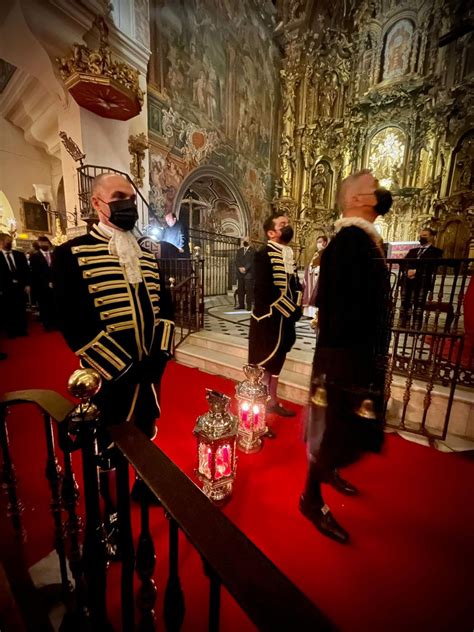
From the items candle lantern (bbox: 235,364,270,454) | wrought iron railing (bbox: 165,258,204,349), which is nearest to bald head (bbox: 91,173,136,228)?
candle lantern (bbox: 235,364,270,454)

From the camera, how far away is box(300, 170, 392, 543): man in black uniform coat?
1500 millimetres

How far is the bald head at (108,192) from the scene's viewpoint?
5.20 feet

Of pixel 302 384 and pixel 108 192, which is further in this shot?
pixel 302 384

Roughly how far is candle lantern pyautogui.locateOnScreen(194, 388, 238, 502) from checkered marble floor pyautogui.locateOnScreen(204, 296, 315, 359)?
2.65m

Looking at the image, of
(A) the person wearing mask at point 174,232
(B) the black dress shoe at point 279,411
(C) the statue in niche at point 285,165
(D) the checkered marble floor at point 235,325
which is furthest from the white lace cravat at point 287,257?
(C) the statue in niche at point 285,165

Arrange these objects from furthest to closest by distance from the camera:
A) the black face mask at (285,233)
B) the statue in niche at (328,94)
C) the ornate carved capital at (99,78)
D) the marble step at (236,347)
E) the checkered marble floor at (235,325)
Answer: the statue in niche at (328,94) < the ornate carved capital at (99,78) < the checkered marble floor at (235,325) < the marble step at (236,347) < the black face mask at (285,233)

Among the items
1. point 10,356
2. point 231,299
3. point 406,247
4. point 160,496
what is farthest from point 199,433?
point 406,247

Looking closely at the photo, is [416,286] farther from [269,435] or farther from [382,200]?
[269,435]

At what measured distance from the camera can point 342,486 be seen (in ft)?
7.14

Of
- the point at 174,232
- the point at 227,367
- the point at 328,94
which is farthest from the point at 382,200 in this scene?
the point at 328,94

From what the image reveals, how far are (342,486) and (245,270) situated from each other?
6.28m

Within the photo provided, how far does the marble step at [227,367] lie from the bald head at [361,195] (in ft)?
8.05

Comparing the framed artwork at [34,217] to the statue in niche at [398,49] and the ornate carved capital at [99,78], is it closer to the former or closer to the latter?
the ornate carved capital at [99,78]

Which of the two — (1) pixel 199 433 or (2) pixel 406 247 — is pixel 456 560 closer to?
(1) pixel 199 433
